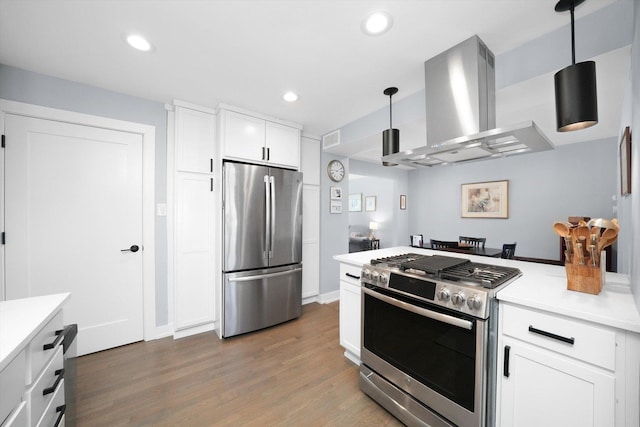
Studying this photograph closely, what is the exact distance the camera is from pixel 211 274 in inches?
114

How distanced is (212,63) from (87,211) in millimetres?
1847

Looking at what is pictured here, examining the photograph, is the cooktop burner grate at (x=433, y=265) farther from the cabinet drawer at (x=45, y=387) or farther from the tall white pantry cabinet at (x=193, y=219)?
the tall white pantry cabinet at (x=193, y=219)

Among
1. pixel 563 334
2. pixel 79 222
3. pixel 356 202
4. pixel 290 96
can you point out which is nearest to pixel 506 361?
pixel 563 334

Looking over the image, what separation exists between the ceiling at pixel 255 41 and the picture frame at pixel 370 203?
5131mm

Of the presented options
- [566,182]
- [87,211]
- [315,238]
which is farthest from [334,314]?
[566,182]

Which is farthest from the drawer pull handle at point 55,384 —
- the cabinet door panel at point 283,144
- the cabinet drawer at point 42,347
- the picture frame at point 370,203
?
the picture frame at point 370,203

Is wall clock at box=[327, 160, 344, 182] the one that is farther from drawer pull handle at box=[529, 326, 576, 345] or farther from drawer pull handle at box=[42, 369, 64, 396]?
drawer pull handle at box=[42, 369, 64, 396]

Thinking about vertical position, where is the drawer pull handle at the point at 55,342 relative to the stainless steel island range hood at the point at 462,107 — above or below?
below

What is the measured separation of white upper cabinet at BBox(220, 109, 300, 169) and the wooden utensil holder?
9.03 feet

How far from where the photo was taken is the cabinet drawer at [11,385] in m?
0.78

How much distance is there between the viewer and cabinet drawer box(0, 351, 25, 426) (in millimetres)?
776

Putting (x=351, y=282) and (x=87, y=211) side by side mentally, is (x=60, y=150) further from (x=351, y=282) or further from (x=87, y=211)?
(x=351, y=282)

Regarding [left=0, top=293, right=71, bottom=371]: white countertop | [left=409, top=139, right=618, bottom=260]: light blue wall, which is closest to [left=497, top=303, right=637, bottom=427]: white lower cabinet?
[left=0, top=293, right=71, bottom=371]: white countertop

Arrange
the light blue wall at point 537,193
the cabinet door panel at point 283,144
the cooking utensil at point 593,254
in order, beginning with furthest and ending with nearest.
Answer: the light blue wall at point 537,193 → the cabinet door panel at point 283,144 → the cooking utensil at point 593,254
